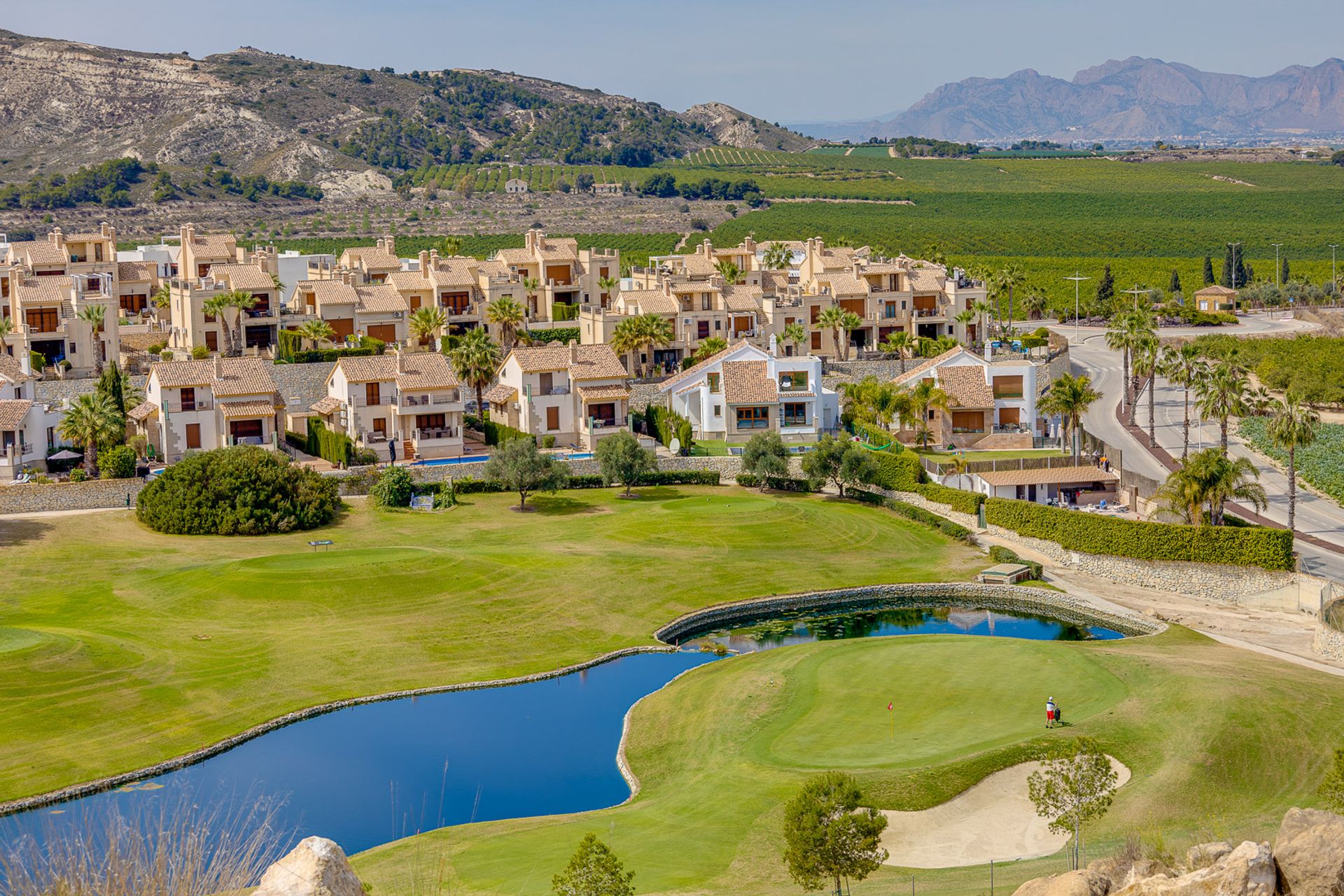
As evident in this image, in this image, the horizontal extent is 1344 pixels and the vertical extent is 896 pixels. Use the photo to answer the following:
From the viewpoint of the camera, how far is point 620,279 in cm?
12038

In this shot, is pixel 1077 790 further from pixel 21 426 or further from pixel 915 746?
pixel 21 426

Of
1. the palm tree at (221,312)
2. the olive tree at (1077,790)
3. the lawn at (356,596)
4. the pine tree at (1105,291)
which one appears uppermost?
the palm tree at (221,312)

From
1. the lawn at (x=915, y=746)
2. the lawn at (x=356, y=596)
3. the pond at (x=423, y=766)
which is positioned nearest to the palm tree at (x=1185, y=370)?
the lawn at (x=356, y=596)

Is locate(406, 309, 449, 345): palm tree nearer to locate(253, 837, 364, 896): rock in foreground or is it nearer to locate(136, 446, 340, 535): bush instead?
locate(136, 446, 340, 535): bush

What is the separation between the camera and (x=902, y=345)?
10706 centimetres

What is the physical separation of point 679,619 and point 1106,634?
17175 millimetres

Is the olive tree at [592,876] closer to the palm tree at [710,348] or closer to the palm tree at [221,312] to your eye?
the palm tree at [710,348]

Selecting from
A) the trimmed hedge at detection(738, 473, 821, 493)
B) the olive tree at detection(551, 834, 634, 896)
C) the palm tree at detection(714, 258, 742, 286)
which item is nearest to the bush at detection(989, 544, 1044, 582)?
the trimmed hedge at detection(738, 473, 821, 493)

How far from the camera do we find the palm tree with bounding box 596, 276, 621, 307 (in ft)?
379

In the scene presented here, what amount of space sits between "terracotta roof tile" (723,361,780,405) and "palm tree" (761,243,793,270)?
3540 cm

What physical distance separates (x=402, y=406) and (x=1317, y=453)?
A: 5276cm

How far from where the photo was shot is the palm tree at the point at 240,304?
3939 inches

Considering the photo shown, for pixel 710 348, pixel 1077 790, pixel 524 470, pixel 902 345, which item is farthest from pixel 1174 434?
pixel 1077 790

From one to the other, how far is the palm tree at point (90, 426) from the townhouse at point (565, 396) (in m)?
21.5
